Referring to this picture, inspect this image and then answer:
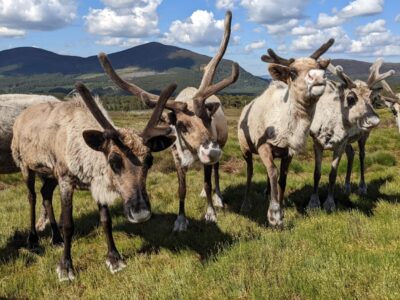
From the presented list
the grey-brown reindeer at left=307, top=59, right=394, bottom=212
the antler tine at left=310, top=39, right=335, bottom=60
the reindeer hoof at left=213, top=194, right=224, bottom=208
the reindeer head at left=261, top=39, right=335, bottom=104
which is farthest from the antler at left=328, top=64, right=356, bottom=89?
the reindeer hoof at left=213, top=194, right=224, bottom=208

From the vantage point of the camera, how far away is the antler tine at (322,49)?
323 inches

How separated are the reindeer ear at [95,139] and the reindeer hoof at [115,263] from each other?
1944 millimetres

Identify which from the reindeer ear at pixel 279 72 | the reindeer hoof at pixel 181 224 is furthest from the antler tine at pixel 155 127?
the reindeer hoof at pixel 181 224

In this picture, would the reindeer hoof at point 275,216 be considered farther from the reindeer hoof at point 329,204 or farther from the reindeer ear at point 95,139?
the reindeer ear at point 95,139

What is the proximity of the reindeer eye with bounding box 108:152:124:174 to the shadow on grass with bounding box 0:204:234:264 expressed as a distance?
1942 mm

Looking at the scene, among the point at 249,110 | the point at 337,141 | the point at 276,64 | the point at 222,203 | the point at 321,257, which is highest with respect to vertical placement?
the point at 276,64

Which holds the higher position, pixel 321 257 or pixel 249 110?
pixel 249 110

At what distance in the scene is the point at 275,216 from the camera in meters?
7.89

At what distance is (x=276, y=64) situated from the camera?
739cm

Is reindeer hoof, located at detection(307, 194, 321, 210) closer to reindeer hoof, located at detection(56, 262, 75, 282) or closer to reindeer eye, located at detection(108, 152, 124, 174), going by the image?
reindeer eye, located at detection(108, 152, 124, 174)

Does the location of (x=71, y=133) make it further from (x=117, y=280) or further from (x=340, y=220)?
(x=340, y=220)

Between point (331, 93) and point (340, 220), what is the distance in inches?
150

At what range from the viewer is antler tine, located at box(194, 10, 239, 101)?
791 cm

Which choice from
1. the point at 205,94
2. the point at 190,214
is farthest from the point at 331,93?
the point at 190,214
